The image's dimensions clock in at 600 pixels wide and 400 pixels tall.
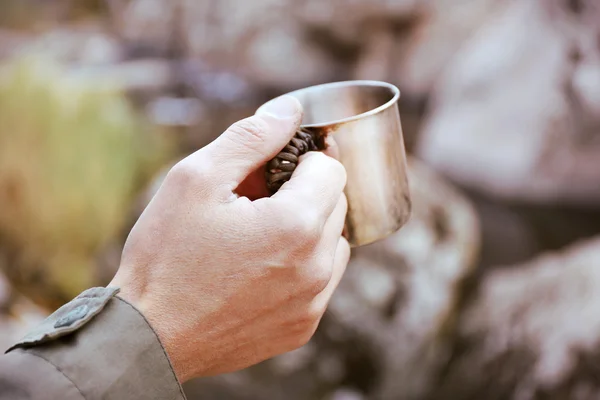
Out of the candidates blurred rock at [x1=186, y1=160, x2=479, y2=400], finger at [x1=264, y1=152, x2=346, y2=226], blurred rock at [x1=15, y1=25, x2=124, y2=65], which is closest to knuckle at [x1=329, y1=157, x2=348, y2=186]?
finger at [x1=264, y1=152, x2=346, y2=226]

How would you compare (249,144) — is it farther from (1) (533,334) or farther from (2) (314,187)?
(1) (533,334)

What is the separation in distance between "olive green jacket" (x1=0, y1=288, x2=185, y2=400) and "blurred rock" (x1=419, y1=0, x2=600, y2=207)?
1926 mm

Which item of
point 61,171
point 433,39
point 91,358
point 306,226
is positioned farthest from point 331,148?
point 61,171

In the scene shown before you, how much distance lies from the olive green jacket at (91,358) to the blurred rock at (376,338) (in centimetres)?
139

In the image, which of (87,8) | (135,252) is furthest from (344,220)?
(87,8)

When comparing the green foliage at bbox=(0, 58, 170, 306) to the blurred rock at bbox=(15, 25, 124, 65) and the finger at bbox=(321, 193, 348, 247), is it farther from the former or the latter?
the finger at bbox=(321, 193, 348, 247)

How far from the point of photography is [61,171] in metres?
3.05

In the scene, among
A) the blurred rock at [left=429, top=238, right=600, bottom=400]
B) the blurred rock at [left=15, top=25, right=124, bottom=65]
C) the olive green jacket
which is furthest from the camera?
the blurred rock at [left=15, top=25, right=124, bottom=65]

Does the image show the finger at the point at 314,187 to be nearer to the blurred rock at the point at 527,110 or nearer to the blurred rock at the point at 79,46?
the blurred rock at the point at 527,110

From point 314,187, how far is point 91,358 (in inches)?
12.7

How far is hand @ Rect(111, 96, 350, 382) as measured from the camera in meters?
0.73

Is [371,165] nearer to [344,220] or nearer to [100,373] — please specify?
[344,220]

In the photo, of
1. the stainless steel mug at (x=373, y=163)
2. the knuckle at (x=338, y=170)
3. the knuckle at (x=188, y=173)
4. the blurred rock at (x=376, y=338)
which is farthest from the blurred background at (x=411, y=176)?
the knuckle at (x=188, y=173)

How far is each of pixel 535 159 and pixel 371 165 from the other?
1.63 m
